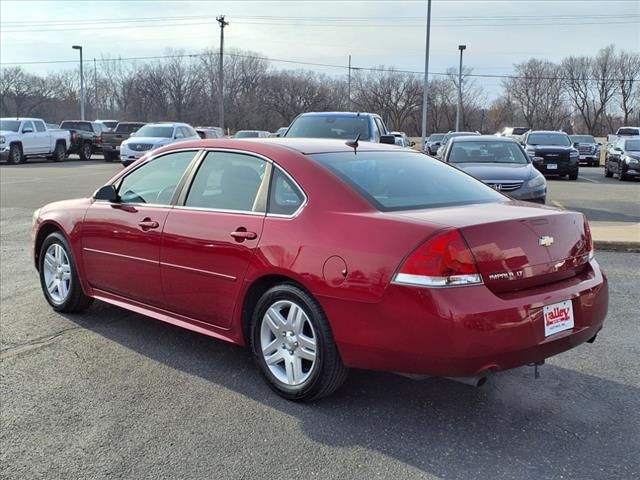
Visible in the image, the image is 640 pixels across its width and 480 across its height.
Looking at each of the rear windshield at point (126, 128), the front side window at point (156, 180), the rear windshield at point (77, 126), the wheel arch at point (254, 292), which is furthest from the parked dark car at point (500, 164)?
the rear windshield at point (77, 126)

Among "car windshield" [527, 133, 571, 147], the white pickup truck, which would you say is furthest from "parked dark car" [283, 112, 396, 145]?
the white pickup truck

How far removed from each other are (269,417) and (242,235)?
1.10m

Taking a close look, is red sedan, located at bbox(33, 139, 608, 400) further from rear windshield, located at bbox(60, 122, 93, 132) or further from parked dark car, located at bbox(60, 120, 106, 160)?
rear windshield, located at bbox(60, 122, 93, 132)

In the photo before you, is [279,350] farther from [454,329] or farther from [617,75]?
[617,75]

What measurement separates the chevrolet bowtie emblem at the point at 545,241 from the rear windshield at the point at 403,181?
0.64 metres

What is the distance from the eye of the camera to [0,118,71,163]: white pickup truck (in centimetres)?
2680

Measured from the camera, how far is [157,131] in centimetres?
2461

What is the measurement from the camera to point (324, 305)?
138 inches

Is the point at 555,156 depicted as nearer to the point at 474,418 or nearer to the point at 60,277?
the point at 60,277

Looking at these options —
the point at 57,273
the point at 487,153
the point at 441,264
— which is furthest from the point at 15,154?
the point at 441,264

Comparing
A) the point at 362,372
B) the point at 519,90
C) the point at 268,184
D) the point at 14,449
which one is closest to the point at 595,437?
the point at 362,372

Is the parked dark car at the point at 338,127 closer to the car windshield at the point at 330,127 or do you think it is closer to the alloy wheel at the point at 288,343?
the car windshield at the point at 330,127

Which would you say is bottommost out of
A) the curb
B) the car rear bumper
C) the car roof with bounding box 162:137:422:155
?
the curb

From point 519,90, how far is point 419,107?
47.1 feet
